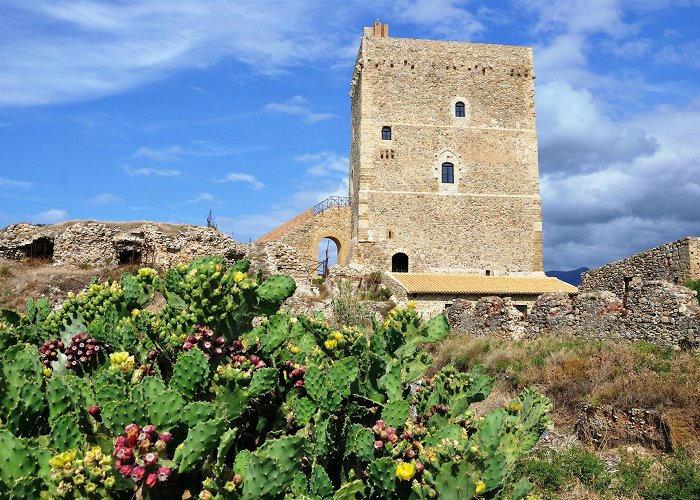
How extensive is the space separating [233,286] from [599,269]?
1534 centimetres

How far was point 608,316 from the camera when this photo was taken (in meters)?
11.2

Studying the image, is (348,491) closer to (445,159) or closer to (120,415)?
(120,415)

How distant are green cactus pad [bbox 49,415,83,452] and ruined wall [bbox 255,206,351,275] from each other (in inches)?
953

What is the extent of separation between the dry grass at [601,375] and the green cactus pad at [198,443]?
240 inches

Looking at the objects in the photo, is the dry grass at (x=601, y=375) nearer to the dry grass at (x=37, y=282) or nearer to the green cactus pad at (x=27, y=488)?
the green cactus pad at (x=27, y=488)

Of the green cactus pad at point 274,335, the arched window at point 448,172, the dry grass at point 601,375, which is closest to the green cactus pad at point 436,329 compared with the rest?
the green cactus pad at point 274,335

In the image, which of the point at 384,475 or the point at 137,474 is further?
the point at 384,475

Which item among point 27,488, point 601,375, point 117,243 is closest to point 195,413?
point 27,488

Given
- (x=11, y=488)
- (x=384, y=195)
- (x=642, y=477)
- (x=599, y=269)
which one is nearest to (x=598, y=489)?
(x=642, y=477)

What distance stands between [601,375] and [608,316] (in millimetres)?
3044

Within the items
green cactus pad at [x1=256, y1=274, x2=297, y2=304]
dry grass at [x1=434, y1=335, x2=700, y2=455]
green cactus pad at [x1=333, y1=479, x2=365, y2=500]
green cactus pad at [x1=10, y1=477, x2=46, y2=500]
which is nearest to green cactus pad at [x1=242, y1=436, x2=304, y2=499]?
green cactus pad at [x1=333, y1=479, x2=365, y2=500]

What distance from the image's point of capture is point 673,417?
697cm

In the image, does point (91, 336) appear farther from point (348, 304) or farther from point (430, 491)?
point (348, 304)

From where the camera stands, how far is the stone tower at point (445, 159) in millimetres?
26188
